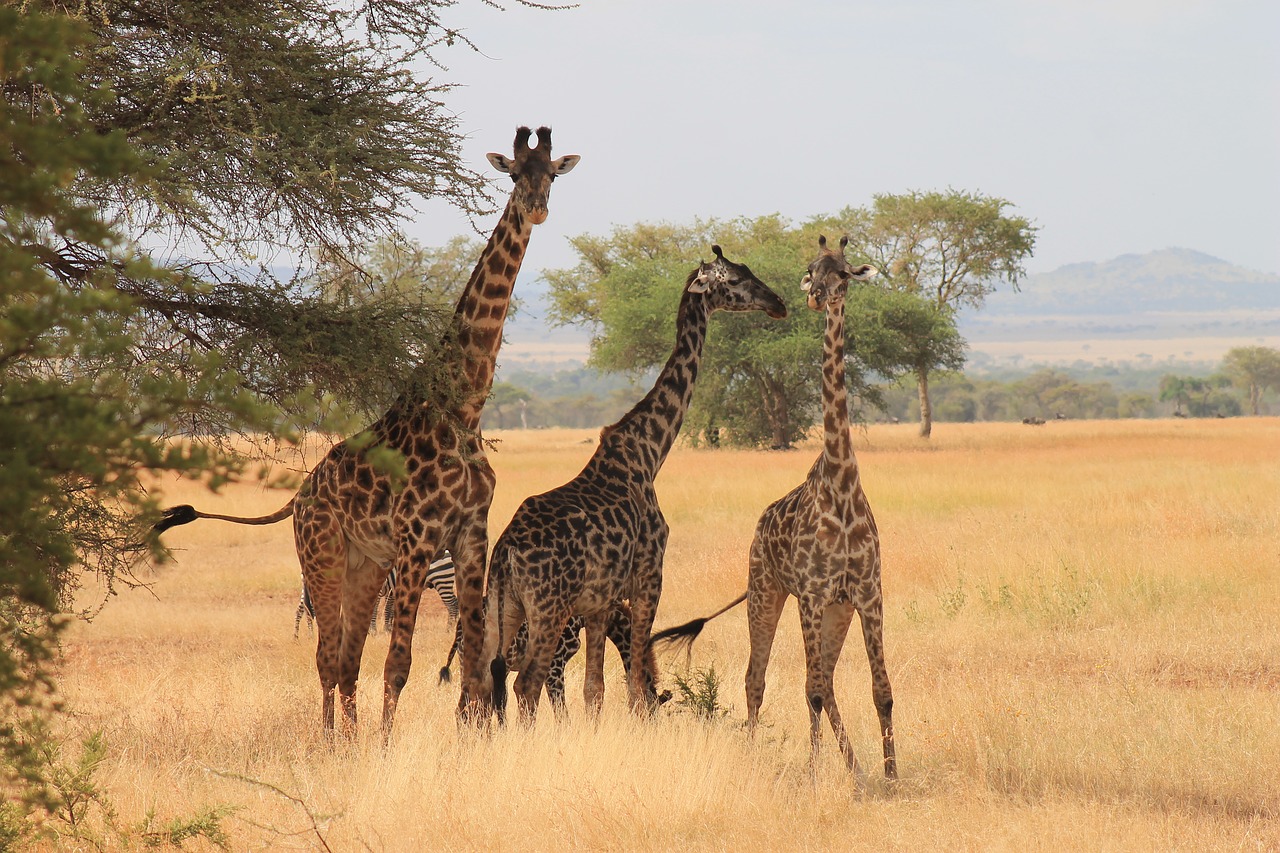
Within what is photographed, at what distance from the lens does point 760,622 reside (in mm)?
7102

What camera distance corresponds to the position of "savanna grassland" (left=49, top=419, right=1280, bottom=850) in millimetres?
5625

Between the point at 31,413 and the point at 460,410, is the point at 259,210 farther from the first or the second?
the point at 31,413

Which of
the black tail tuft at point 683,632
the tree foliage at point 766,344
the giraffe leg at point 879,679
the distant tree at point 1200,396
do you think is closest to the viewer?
the giraffe leg at point 879,679

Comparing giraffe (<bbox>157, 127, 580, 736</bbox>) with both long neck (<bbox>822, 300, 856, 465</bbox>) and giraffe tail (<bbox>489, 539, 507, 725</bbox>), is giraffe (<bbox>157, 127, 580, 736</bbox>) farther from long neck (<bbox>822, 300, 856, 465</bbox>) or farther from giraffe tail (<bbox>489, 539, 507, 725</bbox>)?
long neck (<bbox>822, 300, 856, 465</bbox>)

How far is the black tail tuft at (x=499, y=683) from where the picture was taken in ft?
21.6

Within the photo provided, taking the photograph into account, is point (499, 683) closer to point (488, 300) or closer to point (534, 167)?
point (488, 300)

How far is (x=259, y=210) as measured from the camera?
24.8 feet

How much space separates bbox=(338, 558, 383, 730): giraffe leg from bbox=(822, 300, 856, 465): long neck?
2.74m

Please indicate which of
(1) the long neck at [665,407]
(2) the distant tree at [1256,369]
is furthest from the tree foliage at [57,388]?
(2) the distant tree at [1256,369]

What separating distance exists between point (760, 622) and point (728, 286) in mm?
2290

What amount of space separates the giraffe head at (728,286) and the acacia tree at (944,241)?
37546mm

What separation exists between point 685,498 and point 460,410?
1323 centimetres

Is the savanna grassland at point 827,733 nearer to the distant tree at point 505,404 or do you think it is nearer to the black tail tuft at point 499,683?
the black tail tuft at point 499,683

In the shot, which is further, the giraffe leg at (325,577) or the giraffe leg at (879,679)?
the giraffe leg at (325,577)
